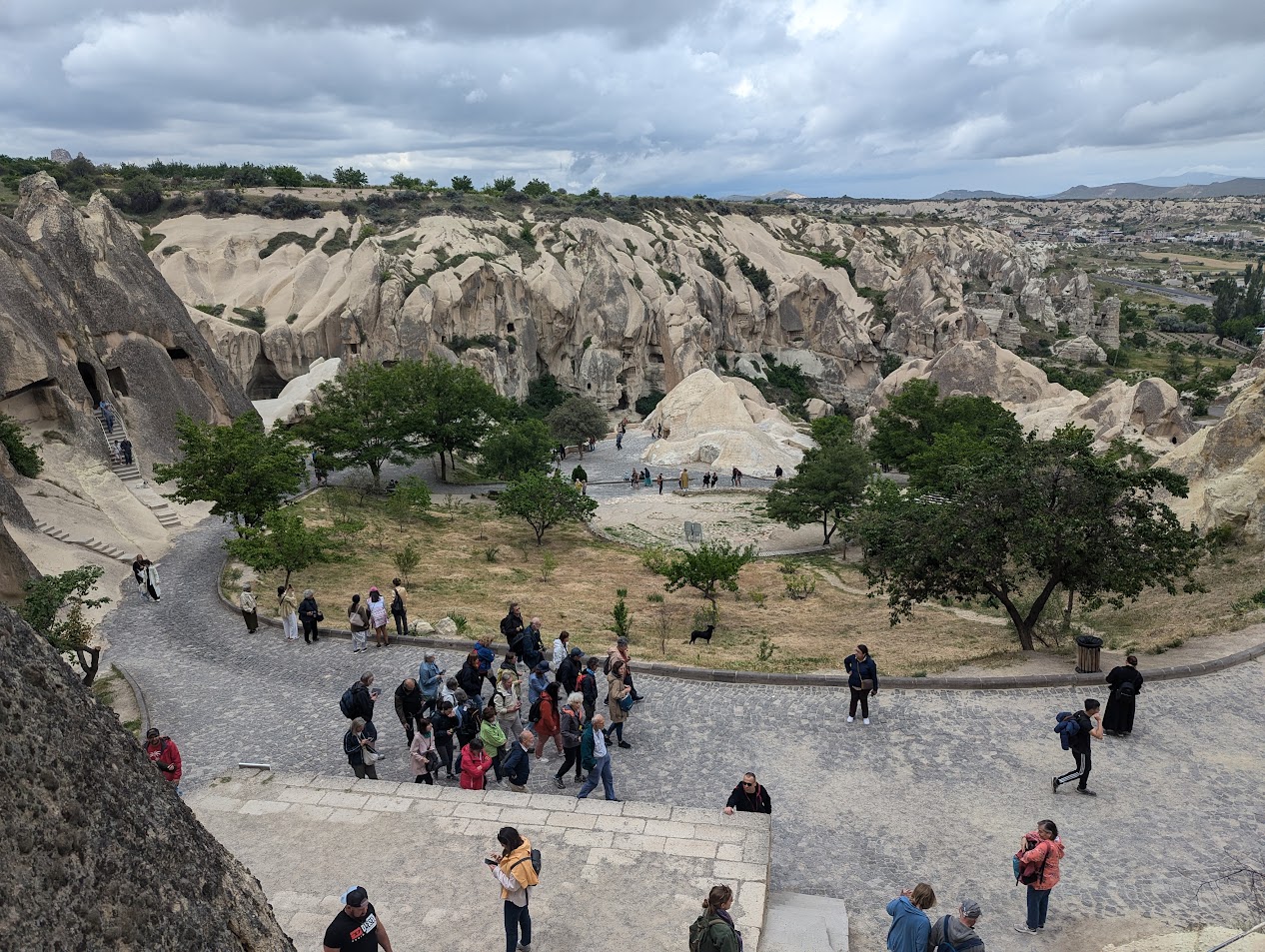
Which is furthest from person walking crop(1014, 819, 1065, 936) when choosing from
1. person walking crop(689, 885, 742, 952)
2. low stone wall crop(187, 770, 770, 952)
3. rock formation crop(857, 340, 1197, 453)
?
rock formation crop(857, 340, 1197, 453)

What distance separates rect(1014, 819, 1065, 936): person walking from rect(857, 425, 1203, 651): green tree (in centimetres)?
779

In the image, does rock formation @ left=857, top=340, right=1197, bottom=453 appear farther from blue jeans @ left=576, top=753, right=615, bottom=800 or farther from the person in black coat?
blue jeans @ left=576, top=753, right=615, bottom=800

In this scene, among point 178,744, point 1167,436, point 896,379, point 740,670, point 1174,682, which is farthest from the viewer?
point 896,379

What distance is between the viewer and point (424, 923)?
25.4 feet

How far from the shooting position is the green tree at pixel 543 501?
93.1 ft

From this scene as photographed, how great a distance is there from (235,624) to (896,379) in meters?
46.6

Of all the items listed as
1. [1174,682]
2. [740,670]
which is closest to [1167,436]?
[1174,682]

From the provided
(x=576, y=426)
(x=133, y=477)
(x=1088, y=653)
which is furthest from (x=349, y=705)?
(x=576, y=426)

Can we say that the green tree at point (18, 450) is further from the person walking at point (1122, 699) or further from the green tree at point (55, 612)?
the person walking at point (1122, 699)

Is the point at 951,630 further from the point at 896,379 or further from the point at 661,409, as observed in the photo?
the point at 896,379

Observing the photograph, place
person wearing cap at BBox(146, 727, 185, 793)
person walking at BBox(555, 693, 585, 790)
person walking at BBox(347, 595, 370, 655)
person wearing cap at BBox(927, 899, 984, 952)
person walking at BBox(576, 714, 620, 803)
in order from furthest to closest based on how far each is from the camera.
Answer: person walking at BBox(347, 595, 370, 655)
person walking at BBox(555, 693, 585, 790)
person walking at BBox(576, 714, 620, 803)
person wearing cap at BBox(146, 727, 185, 793)
person wearing cap at BBox(927, 899, 984, 952)

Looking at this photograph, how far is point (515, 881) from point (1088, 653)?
10311 mm

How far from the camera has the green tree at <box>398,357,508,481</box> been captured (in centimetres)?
3459

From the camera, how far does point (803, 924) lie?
311 inches
